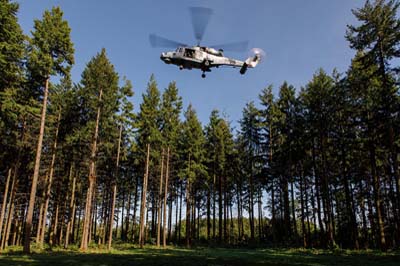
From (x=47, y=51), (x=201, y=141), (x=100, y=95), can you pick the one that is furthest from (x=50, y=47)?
(x=201, y=141)

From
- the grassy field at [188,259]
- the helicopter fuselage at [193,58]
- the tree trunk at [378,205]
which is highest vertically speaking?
the helicopter fuselage at [193,58]

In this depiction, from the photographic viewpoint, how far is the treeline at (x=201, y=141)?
59.4 ft

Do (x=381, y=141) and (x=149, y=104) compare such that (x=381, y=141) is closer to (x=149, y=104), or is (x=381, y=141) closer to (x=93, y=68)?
(x=149, y=104)

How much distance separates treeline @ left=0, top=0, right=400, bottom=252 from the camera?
59.4 feet

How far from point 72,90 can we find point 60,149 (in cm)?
599

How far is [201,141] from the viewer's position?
34219 millimetres

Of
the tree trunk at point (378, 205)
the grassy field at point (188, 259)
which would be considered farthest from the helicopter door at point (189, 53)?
the tree trunk at point (378, 205)

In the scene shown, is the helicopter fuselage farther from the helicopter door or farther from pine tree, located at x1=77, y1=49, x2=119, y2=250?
pine tree, located at x1=77, y1=49, x2=119, y2=250

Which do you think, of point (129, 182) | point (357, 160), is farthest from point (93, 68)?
point (357, 160)

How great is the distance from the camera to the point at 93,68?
23.2m

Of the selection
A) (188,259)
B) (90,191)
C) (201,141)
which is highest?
(201,141)

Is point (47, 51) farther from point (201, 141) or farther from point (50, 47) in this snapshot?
point (201, 141)

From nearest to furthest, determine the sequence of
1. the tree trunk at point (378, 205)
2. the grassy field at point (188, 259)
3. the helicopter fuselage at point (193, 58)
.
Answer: the grassy field at point (188, 259) → the helicopter fuselage at point (193, 58) → the tree trunk at point (378, 205)

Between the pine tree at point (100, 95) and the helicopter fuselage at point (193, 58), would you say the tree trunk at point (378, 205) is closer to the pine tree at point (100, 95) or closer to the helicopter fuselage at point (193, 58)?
the helicopter fuselage at point (193, 58)
